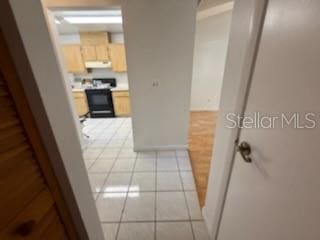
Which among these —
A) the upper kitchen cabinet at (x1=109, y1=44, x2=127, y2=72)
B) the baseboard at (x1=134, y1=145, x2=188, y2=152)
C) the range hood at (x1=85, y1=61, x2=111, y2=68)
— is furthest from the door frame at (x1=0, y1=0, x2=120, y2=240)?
the range hood at (x1=85, y1=61, x2=111, y2=68)

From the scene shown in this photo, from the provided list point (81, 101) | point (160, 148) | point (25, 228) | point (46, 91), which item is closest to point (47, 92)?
point (46, 91)

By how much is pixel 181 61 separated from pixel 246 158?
6.01 feet

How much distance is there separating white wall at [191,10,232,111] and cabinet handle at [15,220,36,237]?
4345mm

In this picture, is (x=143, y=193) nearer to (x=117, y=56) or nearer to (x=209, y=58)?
(x=117, y=56)

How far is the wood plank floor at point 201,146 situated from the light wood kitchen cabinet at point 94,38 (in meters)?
3.23

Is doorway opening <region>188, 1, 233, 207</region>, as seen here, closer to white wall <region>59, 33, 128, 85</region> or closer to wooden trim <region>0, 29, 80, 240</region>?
white wall <region>59, 33, 128, 85</region>

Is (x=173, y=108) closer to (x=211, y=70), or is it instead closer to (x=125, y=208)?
(x=125, y=208)

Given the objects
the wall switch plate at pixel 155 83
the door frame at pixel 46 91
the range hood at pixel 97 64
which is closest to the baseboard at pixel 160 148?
the wall switch plate at pixel 155 83

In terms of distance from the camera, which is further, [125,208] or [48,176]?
[125,208]

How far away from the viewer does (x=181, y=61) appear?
7.58 ft

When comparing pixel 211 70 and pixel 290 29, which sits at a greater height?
pixel 290 29

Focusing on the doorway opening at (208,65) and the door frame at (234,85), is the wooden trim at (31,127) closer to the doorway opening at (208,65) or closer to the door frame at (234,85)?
the door frame at (234,85)

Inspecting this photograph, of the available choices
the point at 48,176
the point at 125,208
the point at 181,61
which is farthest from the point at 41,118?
the point at 181,61

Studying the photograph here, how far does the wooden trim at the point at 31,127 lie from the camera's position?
0.52 meters
